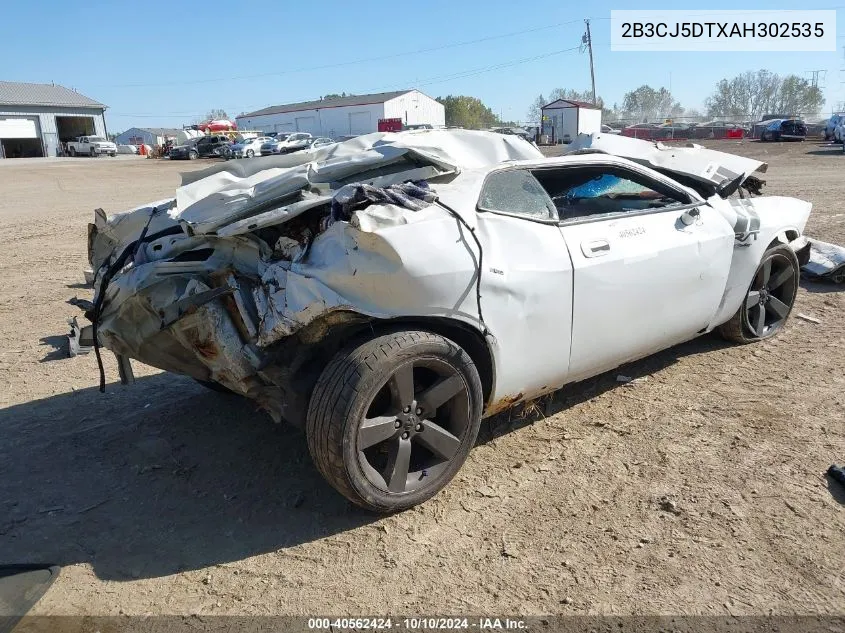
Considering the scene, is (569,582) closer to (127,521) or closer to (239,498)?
(239,498)

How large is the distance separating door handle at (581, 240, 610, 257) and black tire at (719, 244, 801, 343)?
1.76 meters

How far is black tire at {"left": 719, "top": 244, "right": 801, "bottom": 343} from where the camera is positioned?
486cm

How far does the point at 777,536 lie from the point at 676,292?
1.59 metres

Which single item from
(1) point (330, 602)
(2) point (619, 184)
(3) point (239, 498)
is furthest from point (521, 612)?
(2) point (619, 184)

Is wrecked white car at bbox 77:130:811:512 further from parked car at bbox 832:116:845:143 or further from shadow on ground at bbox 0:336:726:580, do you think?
Answer: parked car at bbox 832:116:845:143

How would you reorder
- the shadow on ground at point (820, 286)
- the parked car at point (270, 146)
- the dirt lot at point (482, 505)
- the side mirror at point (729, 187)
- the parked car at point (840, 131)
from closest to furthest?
the dirt lot at point (482, 505) → the side mirror at point (729, 187) → the shadow on ground at point (820, 286) → the parked car at point (840, 131) → the parked car at point (270, 146)

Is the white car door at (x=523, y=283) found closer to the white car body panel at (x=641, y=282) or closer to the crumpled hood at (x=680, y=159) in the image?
the white car body panel at (x=641, y=282)

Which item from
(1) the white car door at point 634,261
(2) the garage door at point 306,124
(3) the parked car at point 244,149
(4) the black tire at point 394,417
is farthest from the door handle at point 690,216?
(2) the garage door at point 306,124

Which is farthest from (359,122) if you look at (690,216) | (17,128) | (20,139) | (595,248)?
(595,248)

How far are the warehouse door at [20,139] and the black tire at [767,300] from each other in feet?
202

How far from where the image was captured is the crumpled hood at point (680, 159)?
15.2 ft

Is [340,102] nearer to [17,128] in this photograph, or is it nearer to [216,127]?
[216,127]

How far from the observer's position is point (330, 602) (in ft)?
8.38

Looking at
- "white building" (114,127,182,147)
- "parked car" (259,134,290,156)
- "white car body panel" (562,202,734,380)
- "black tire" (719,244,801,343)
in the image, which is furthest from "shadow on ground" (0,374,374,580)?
"white building" (114,127,182,147)
